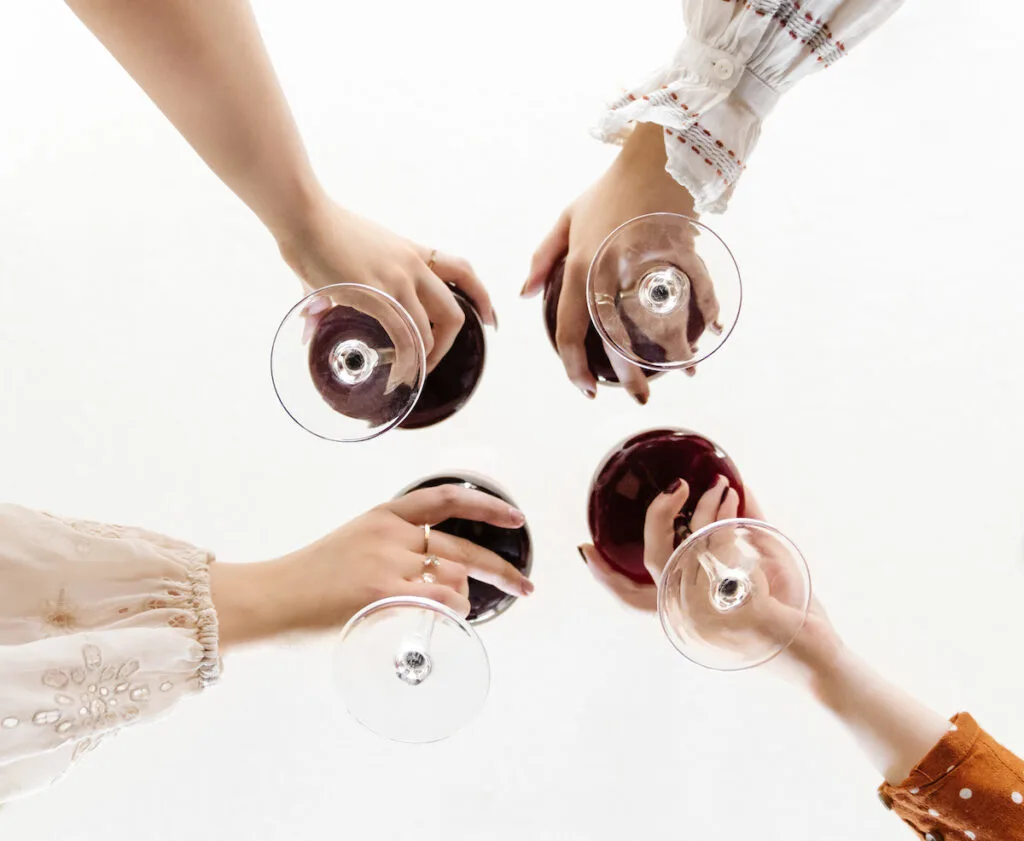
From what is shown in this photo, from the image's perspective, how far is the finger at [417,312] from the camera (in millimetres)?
506

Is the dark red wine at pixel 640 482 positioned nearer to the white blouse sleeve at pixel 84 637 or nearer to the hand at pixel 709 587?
the hand at pixel 709 587

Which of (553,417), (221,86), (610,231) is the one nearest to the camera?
(221,86)

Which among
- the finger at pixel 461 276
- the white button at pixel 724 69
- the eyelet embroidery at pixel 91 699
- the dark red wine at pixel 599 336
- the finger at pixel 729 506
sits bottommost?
the eyelet embroidery at pixel 91 699

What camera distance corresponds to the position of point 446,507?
1.77 feet

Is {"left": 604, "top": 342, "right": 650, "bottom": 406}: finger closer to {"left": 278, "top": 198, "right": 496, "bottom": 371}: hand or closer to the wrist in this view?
{"left": 278, "top": 198, "right": 496, "bottom": 371}: hand

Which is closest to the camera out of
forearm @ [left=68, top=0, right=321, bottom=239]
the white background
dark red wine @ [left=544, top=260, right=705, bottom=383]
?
forearm @ [left=68, top=0, right=321, bottom=239]

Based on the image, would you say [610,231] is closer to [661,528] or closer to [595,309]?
[595,309]

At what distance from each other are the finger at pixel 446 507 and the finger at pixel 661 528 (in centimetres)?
9

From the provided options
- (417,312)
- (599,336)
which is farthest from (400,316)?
(599,336)

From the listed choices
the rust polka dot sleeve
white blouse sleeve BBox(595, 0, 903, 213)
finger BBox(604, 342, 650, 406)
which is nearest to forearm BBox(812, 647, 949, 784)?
the rust polka dot sleeve

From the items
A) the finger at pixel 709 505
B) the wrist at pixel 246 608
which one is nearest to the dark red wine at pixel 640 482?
the finger at pixel 709 505

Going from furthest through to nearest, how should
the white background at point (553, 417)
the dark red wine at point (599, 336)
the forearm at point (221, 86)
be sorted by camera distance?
1. the white background at point (553, 417)
2. the dark red wine at point (599, 336)
3. the forearm at point (221, 86)

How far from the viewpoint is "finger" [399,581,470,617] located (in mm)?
484

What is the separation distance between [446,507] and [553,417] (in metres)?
0.16
